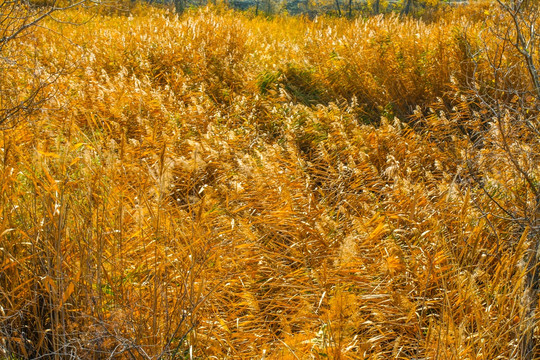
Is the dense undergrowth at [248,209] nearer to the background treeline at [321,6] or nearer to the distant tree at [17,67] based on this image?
the distant tree at [17,67]

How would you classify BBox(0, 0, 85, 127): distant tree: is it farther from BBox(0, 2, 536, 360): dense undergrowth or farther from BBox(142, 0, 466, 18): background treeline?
BBox(142, 0, 466, 18): background treeline

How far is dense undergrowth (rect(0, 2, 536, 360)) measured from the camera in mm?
1634

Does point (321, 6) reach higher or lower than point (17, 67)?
higher

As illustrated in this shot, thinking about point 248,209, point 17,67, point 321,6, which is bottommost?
point 248,209

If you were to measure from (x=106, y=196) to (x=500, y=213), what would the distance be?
192cm

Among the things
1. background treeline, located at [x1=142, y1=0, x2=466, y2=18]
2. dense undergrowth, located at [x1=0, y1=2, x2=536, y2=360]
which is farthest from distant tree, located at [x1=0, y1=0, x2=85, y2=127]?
background treeline, located at [x1=142, y1=0, x2=466, y2=18]

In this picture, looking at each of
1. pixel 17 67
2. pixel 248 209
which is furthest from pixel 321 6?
pixel 248 209

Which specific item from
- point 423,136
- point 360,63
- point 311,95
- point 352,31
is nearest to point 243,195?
point 423,136

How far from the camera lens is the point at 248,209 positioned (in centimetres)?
268

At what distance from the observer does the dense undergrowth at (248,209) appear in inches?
64.3

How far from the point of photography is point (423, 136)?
371cm

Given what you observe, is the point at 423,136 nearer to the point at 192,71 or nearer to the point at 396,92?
the point at 396,92

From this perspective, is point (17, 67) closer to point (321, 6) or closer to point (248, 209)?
point (248, 209)

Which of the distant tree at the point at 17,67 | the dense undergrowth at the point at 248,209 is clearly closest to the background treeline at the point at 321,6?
the dense undergrowth at the point at 248,209
